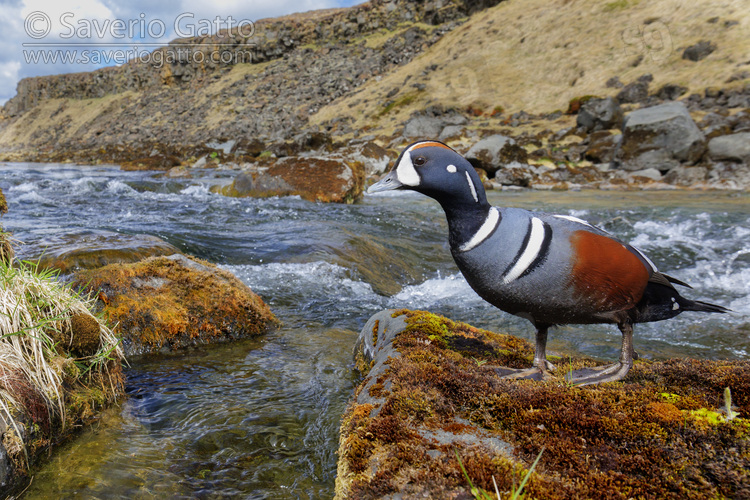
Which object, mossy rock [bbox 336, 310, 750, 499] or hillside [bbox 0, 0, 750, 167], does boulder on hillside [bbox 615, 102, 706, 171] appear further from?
mossy rock [bbox 336, 310, 750, 499]

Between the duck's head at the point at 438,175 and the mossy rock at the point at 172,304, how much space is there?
9.36ft

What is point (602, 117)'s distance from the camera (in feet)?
85.6

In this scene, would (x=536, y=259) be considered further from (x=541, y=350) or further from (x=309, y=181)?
(x=309, y=181)

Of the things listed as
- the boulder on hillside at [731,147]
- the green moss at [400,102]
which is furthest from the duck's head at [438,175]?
the green moss at [400,102]

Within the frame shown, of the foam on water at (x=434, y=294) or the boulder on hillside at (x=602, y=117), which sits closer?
the foam on water at (x=434, y=294)

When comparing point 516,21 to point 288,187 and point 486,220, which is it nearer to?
point 288,187

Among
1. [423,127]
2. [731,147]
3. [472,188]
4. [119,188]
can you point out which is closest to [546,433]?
[472,188]

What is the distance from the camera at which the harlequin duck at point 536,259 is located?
Result: 246 centimetres

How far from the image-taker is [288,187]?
49.7ft

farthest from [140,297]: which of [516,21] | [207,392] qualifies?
[516,21]

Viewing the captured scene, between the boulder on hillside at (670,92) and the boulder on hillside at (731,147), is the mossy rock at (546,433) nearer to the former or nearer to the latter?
the boulder on hillside at (731,147)

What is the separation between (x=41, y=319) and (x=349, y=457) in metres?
2.36

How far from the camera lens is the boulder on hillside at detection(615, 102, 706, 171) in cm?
1927

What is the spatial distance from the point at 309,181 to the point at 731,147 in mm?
17447
